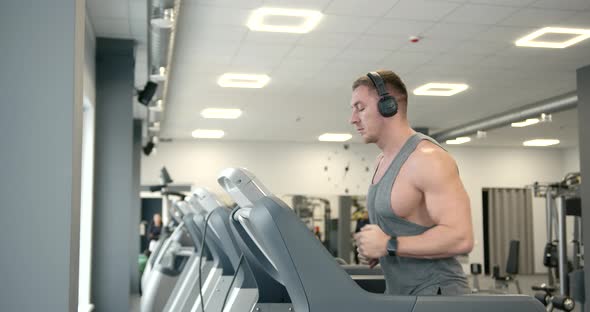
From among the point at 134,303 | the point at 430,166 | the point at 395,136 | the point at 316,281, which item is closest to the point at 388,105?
the point at 395,136

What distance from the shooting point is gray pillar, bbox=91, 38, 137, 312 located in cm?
700

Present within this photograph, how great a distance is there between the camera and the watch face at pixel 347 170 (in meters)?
15.3

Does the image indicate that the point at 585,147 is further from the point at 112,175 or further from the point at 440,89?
the point at 112,175

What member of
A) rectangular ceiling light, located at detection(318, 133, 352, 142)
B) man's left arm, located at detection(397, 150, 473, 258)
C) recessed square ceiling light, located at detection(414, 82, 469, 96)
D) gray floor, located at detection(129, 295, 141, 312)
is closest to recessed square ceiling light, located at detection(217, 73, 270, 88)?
recessed square ceiling light, located at detection(414, 82, 469, 96)

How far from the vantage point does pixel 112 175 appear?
7.11 m

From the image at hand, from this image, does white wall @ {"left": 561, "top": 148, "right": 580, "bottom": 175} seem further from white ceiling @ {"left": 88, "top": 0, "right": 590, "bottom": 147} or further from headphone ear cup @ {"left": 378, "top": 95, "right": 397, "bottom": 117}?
Answer: headphone ear cup @ {"left": 378, "top": 95, "right": 397, "bottom": 117}

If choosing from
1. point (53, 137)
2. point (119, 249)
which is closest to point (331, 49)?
point (119, 249)

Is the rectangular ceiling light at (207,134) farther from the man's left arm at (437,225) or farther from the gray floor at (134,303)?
the man's left arm at (437,225)

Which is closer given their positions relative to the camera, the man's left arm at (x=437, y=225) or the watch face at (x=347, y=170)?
the man's left arm at (x=437, y=225)

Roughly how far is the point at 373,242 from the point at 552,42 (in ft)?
18.6

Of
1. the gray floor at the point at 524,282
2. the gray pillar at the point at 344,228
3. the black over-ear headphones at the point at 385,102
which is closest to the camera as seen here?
the black over-ear headphones at the point at 385,102

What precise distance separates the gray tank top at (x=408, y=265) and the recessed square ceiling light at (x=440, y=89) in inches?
279

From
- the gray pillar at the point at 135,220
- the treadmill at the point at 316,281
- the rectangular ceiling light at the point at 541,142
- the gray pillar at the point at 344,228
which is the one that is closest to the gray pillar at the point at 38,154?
the treadmill at the point at 316,281

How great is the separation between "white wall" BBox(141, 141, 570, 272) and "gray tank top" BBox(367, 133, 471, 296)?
1256 cm
